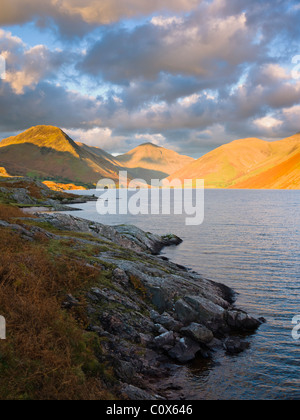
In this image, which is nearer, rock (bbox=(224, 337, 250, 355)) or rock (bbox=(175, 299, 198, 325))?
rock (bbox=(224, 337, 250, 355))

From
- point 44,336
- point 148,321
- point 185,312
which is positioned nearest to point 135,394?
point 44,336

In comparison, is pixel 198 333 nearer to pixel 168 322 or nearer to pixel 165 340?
pixel 168 322

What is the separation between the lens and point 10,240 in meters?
18.4

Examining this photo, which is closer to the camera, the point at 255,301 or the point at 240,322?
the point at 240,322

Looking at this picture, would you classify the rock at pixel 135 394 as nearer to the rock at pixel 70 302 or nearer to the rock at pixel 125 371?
the rock at pixel 125 371

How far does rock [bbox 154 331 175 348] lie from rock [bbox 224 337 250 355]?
11.4 ft

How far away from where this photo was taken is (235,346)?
699 inches

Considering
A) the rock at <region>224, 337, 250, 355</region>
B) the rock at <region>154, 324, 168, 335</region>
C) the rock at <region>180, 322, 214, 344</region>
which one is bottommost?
the rock at <region>224, 337, 250, 355</region>

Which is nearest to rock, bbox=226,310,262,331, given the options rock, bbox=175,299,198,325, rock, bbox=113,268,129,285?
rock, bbox=175,299,198,325

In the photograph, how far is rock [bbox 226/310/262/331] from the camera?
20.6 m

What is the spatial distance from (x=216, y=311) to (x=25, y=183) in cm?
10892

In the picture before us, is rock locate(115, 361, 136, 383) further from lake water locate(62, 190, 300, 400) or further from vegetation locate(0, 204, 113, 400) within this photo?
lake water locate(62, 190, 300, 400)

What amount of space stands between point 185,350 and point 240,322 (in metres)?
5.81
